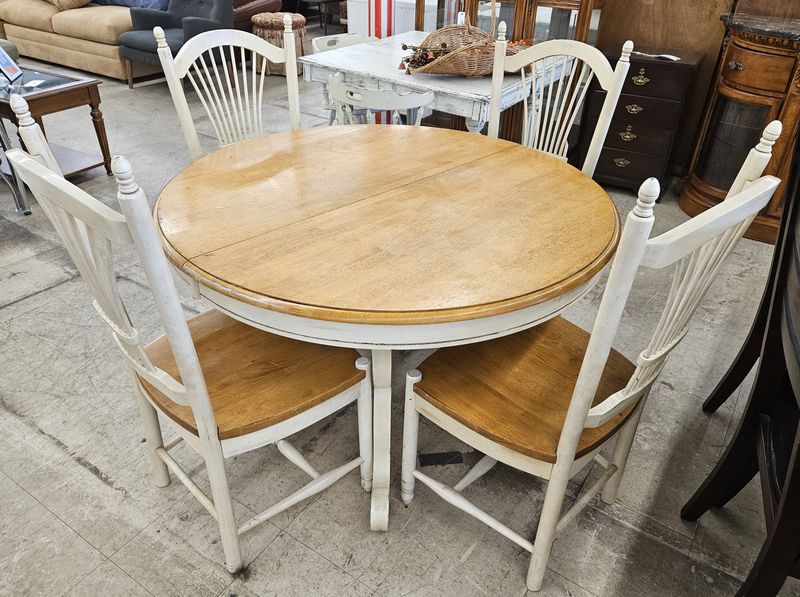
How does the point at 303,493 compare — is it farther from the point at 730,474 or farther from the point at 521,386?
the point at 730,474

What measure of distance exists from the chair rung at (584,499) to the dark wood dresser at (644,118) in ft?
7.34

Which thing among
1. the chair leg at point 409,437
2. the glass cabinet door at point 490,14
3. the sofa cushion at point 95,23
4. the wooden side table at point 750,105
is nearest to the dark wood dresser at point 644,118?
the wooden side table at point 750,105

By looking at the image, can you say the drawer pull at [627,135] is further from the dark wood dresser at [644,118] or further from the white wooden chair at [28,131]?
the white wooden chair at [28,131]

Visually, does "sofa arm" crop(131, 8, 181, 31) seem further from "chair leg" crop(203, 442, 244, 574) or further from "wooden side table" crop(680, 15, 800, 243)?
"chair leg" crop(203, 442, 244, 574)

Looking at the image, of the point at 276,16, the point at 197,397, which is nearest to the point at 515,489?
the point at 197,397

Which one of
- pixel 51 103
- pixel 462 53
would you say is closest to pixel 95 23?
pixel 51 103

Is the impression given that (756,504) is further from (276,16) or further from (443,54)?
(276,16)

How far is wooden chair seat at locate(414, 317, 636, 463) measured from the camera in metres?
1.22

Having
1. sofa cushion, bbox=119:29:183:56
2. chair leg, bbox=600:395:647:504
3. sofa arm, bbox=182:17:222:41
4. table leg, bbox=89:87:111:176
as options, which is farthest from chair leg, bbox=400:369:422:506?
sofa cushion, bbox=119:29:183:56

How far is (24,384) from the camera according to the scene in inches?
78.2

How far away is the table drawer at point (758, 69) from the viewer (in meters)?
2.65

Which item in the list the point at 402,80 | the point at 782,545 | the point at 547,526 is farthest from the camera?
the point at 402,80

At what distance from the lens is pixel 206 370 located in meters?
1.34

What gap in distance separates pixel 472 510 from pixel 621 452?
1.38 ft
